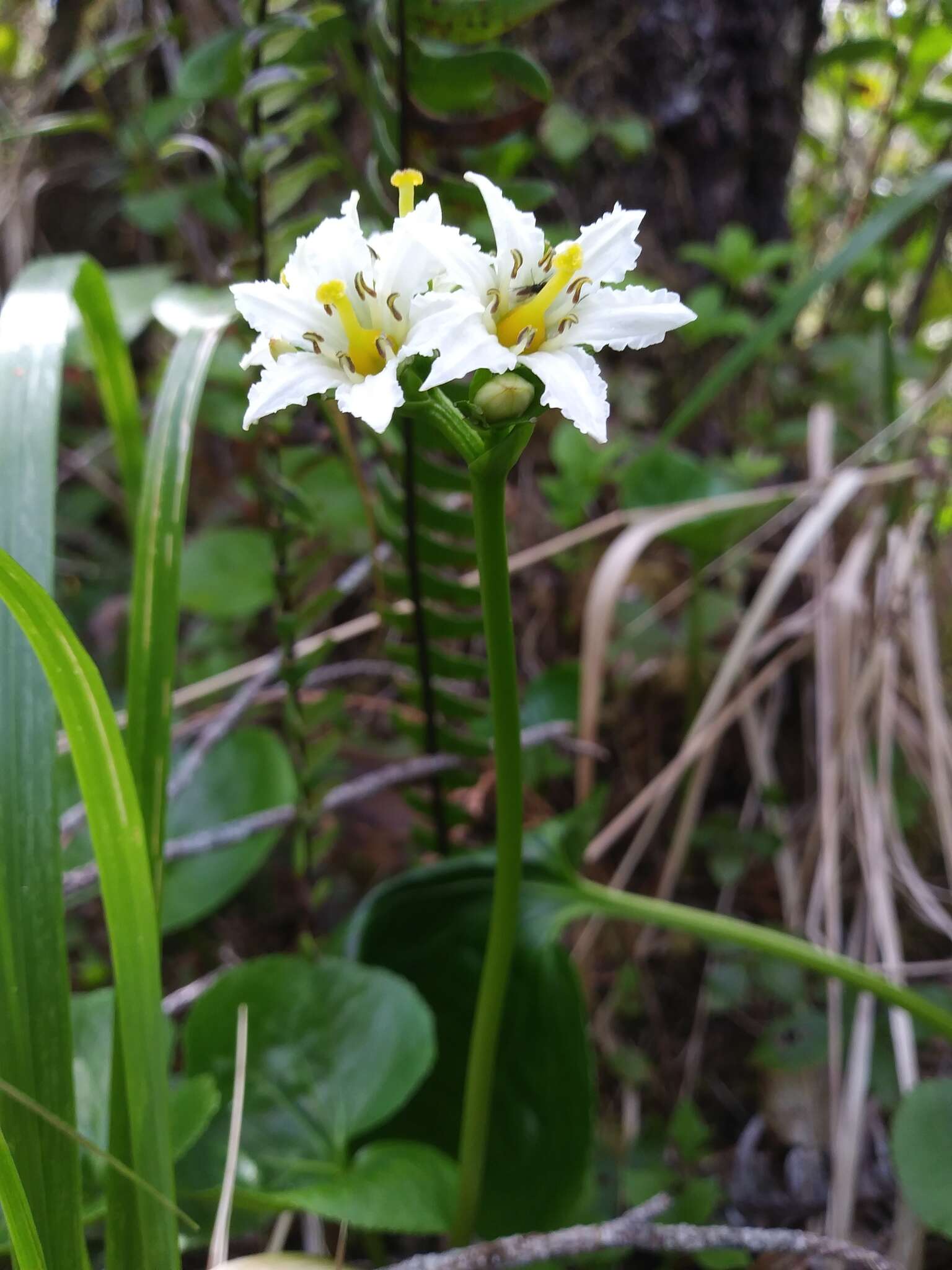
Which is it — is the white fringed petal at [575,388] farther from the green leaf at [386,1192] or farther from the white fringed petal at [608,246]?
the green leaf at [386,1192]

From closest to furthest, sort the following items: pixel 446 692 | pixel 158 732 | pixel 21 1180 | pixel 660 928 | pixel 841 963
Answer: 1. pixel 21 1180
2. pixel 158 732
3. pixel 841 963
4. pixel 446 692
5. pixel 660 928

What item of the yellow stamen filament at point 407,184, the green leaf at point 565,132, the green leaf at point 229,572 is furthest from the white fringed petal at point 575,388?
the green leaf at point 565,132

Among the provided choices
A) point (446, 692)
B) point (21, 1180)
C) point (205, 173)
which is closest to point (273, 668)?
point (446, 692)

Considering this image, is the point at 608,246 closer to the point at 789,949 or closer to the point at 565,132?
the point at 789,949

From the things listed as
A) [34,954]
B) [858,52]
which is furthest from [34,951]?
[858,52]

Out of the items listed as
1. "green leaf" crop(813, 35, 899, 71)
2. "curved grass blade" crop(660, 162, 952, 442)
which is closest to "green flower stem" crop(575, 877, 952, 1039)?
"curved grass blade" crop(660, 162, 952, 442)

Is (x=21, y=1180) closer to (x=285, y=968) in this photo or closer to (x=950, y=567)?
(x=285, y=968)
